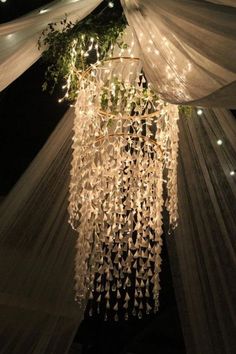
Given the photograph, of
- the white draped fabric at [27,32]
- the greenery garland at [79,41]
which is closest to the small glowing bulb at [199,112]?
the greenery garland at [79,41]

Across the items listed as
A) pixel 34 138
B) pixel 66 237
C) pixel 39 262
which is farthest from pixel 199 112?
pixel 34 138

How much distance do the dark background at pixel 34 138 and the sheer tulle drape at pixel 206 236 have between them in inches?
58.9

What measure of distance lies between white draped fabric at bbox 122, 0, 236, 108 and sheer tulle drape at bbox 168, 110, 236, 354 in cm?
102

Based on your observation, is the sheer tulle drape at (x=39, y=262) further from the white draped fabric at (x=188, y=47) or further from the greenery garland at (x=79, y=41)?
the white draped fabric at (x=188, y=47)

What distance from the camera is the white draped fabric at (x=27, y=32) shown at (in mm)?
2215

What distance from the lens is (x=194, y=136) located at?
2.99m

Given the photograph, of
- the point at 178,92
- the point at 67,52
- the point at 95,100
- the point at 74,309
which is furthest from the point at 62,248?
the point at 178,92

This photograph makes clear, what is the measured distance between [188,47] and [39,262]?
1.77 meters

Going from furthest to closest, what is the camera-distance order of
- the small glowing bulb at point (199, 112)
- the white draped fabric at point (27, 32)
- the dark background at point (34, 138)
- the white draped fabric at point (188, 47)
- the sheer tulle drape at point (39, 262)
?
the dark background at point (34, 138) → the small glowing bulb at point (199, 112) → the sheer tulle drape at point (39, 262) → the white draped fabric at point (27, 32) → the white draped fabric at point (188, 47)

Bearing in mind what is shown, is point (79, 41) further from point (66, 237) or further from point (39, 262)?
point (39, 262)

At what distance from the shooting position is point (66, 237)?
117 inches

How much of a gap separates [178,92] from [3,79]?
3.51 ft

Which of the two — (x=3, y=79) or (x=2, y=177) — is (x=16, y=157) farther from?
(x=3, y=79)

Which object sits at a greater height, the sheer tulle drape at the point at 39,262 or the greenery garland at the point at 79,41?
the greenery garland at the point at 79,41
